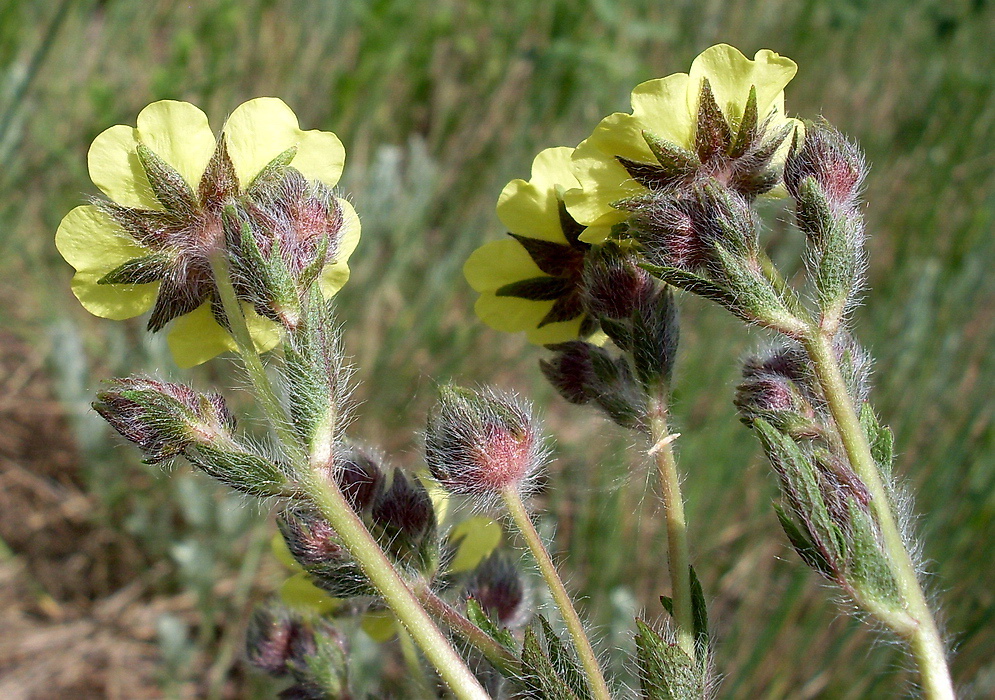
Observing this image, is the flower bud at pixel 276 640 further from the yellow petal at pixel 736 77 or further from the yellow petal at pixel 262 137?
the yellow petal at pixel 736 77

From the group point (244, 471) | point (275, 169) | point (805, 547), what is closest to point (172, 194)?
point (275, 169)

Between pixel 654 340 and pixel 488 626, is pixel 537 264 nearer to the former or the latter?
pixel 654 340

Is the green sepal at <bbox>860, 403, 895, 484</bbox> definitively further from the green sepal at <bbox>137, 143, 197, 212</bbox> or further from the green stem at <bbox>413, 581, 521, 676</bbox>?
the green sepal at <bbox>137, 143, 197, 212</bbox>

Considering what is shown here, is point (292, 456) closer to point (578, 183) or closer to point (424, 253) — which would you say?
point (578, 183)

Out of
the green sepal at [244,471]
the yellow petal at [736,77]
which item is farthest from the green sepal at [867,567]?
the green sepal at [244,471]

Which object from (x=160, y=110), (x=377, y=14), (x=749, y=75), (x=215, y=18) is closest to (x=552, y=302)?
(x=749, y=75)
